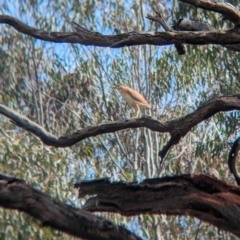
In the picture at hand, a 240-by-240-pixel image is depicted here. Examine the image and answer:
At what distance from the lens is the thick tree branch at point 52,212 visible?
10.1 feet

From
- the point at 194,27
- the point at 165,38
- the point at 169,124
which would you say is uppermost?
the point at 194,27

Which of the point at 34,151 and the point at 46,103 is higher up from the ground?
the point at 46,103

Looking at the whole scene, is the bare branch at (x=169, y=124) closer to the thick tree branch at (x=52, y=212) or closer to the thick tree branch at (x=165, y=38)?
the thick tree branch at (x=165, y=38)

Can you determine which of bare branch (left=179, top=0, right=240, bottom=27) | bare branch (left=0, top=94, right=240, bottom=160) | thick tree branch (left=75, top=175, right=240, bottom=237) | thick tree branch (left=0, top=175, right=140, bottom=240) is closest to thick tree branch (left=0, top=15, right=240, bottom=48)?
bare branch (left=179, top=0, right=240, bottom=27)

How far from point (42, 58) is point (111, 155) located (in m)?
1.80

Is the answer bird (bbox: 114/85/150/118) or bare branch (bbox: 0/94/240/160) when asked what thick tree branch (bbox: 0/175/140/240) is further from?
bird (bbox: 114/85/150/118)

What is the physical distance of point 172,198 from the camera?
3.74 meters

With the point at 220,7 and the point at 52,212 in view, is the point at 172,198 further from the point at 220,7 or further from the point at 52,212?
the point at 220,7

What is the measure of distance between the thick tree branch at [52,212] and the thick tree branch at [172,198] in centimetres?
49

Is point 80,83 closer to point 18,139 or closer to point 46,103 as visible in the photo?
point 46,103

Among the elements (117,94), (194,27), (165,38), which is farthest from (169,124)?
(117,94)

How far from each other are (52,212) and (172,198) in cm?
79

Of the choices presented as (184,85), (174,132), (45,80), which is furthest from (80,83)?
(174,132)

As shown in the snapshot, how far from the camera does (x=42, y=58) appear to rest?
1144cm
